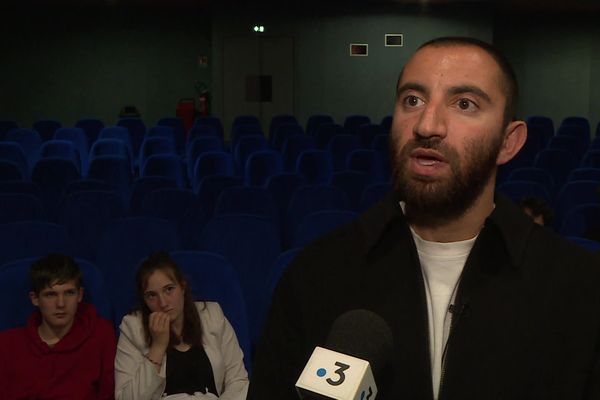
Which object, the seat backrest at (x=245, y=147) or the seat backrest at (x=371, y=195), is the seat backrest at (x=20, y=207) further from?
the seat backrest at (x=245, y=147)

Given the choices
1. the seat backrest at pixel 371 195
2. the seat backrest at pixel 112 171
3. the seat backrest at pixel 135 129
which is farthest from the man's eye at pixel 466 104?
the seat backrest at pixel 135 129

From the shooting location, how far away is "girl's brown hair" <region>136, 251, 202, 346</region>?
3371mm

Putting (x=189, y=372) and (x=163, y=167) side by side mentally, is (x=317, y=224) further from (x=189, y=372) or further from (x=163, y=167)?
(x=163, y=167)

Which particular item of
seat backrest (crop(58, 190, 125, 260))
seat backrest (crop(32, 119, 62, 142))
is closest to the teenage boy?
seat backrest (crop(58, 190, 125, 260))

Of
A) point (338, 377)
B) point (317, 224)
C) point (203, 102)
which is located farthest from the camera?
point (203, 102)

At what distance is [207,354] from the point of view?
11.1ft

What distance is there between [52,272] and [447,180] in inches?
94.4

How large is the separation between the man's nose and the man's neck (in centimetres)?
15

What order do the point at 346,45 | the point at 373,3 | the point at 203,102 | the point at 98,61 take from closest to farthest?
1. the point at 373,3
2. the point at 346,45
3. the point at 203,102
4. the point at 98,61

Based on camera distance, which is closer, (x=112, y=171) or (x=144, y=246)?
(x=144, y=246)

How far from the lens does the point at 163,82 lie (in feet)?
56.9

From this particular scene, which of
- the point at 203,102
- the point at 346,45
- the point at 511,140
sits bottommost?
the point at 511,140

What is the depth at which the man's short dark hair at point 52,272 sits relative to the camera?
3.28 metres

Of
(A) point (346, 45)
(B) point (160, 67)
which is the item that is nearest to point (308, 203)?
(A) point (346, 45)
